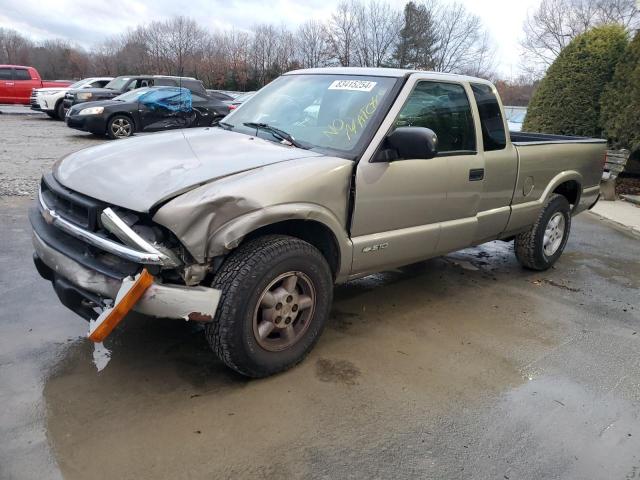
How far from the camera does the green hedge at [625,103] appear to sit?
970 cm

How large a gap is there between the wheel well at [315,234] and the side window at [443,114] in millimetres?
932

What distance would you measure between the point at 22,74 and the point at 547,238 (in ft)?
74.3

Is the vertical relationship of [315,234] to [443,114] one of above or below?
below

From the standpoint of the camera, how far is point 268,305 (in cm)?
300

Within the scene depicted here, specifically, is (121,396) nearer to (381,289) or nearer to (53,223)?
(53,223)

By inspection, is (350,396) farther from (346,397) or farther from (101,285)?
(101,285)

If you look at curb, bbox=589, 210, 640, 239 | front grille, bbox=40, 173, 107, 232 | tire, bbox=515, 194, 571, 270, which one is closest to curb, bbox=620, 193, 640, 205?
curb, bbox=589, 210, 640, 239

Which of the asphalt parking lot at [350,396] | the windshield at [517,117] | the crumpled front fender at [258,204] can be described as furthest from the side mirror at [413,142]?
the windshield at [517,117]

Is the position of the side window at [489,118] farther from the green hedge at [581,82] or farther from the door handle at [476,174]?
the green hedge at [581,82]

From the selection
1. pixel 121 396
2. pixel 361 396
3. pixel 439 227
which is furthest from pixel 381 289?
pixel 121 396

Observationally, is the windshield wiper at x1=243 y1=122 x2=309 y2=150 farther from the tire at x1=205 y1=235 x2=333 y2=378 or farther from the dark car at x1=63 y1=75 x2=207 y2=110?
the dark car at x1=63 y1=75 x2=207 y2=110

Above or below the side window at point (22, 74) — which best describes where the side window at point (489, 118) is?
above

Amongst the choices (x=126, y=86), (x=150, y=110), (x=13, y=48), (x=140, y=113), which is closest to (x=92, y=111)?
(x=140, y=113)

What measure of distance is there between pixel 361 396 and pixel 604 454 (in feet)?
4.17
